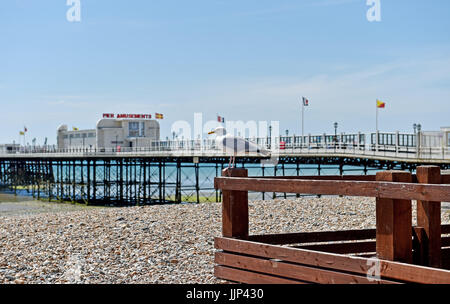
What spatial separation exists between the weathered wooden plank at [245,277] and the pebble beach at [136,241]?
1292 mm

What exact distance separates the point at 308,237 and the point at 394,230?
6.36ft

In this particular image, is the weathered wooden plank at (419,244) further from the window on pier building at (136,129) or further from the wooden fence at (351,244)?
the window on pier building at (136,129)

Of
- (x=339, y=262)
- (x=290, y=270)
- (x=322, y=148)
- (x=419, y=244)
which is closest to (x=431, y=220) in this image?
(x=419, y=244)

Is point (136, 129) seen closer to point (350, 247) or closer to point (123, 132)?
point (123, 132)

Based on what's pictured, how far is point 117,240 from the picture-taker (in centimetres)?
1191

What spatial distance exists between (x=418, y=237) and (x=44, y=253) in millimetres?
7750

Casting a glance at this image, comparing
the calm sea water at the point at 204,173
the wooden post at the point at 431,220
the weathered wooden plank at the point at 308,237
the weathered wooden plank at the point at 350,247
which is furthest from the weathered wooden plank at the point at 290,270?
the calm sea water at the point at 204,173

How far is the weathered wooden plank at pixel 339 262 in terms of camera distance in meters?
4.15

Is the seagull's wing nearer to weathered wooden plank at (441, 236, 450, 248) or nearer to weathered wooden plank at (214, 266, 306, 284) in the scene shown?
weathered wooden plank at (441, 236, 450, 248)

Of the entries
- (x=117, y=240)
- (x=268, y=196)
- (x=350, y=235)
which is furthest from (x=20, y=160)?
(x=350, y=235)

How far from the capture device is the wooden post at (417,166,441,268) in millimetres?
5203

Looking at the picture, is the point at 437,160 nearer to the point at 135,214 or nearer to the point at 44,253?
the point at 135,214

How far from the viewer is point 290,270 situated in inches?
198


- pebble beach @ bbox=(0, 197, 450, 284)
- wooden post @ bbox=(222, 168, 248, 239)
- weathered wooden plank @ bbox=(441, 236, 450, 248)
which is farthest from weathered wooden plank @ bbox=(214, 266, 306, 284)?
weathered wooden plank @ bbox=(441, 236, 450, 248)
